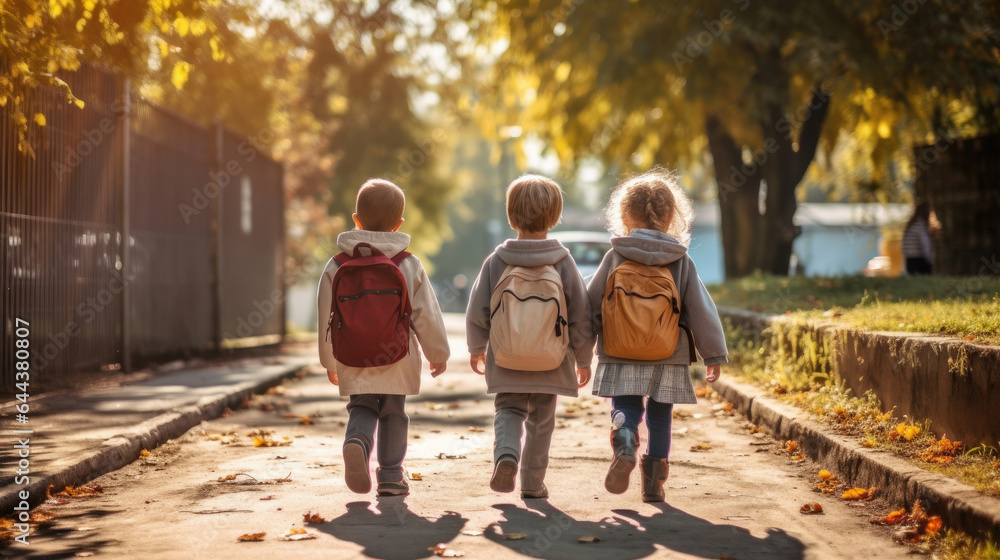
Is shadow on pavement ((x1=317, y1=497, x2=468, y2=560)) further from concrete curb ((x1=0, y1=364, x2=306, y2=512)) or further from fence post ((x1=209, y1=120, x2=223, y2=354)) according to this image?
fence post ((x1=209, y1=120, x2=223, y2=354))

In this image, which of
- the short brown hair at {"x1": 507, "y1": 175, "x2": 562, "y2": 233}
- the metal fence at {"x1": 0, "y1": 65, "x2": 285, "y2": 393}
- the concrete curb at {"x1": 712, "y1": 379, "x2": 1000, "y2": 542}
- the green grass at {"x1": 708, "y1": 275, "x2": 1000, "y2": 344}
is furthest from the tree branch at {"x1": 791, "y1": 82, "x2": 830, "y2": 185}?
the short brown hair at {"x1": 507, "y1": 175, "x2": 562, "y2": 233}

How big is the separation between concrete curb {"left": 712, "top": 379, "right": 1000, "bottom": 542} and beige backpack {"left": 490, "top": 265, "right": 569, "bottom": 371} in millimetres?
1695

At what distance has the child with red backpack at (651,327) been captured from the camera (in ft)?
17.0

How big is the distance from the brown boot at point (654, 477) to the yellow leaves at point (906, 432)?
4.77 ft

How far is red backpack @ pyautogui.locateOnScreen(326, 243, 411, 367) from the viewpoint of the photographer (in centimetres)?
526

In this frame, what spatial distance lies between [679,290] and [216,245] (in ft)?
35.4

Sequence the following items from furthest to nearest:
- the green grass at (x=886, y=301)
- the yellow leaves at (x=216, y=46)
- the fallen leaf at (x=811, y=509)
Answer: the yellow leaves at (x=216, y=46) → the green grass at (x=886, y=301) → the fallen leaf at (x=811, y=509)

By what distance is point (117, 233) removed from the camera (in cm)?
1133

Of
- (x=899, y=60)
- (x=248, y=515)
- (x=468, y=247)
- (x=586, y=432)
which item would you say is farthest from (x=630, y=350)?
(x=468, y=247)

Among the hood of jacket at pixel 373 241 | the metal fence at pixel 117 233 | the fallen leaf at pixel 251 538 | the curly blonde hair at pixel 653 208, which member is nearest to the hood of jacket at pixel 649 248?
the curly blonde hair at pixel 653 208

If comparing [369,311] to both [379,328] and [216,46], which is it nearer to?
[379,328]

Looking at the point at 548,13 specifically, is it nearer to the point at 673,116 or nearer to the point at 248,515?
the point at 673,116

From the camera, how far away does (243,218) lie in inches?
659

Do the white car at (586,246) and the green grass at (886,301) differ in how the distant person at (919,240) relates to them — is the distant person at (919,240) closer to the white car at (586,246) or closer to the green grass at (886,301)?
the green grass at (886,301)
